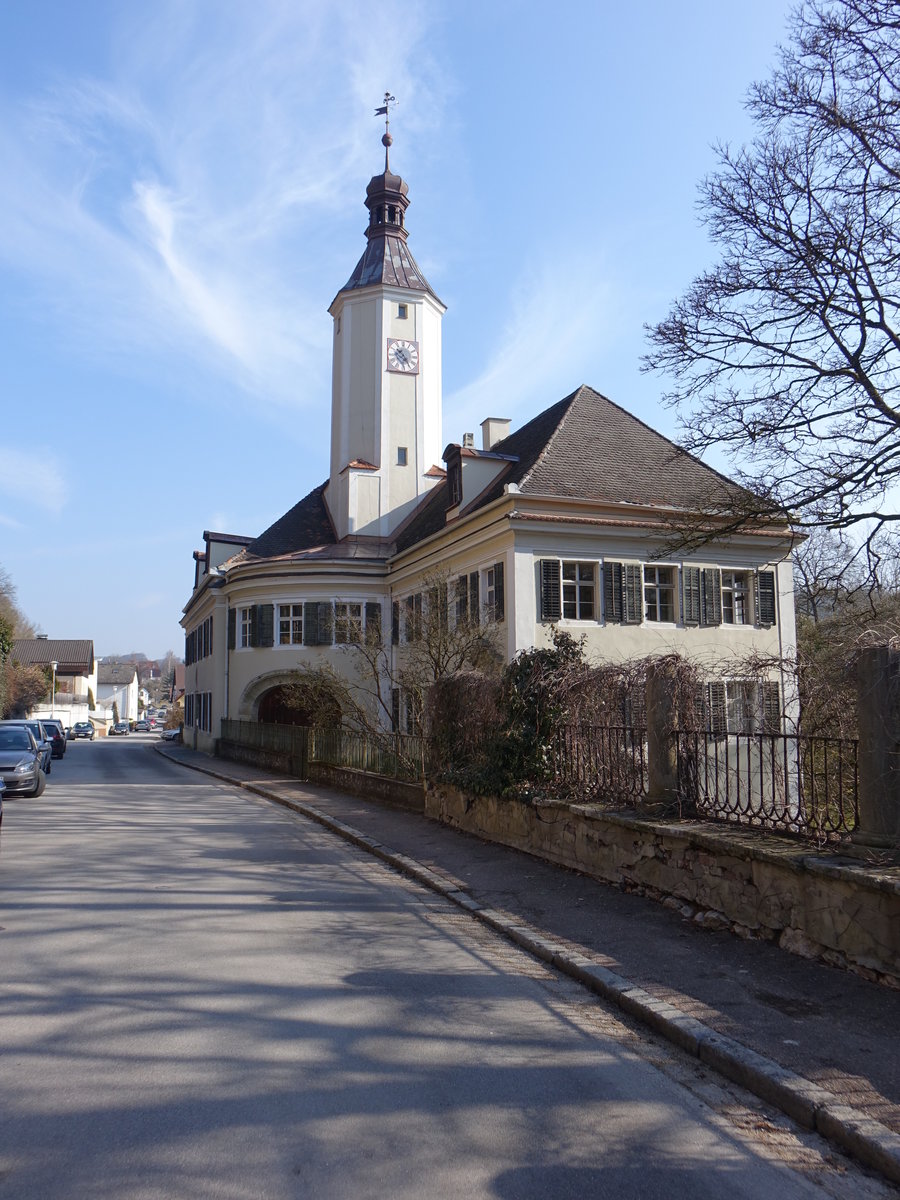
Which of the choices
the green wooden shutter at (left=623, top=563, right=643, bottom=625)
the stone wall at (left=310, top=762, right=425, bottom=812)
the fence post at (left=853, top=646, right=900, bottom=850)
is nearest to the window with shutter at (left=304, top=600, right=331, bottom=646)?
the stone wall at (left=310, top=762, right=425, bottom=812)

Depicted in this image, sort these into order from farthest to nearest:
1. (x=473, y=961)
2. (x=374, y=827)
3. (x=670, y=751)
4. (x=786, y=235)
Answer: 1. (x=374, y=827)
2. (x=786, y=235)
3. (x=670, y=751)
4. (x=473, y=961)

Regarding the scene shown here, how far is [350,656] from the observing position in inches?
1337

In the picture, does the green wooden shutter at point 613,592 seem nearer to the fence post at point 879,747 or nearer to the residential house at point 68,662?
the fence post at point 879,747

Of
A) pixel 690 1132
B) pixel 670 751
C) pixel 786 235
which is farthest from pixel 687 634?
pixel 690 1132

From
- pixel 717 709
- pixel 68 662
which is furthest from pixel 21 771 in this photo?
pixel 68 662

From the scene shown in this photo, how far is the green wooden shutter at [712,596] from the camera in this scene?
27.0 metres

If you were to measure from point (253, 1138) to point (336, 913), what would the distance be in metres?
4.94

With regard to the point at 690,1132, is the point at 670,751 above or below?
above

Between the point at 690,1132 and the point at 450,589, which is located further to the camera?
the point at 450,589

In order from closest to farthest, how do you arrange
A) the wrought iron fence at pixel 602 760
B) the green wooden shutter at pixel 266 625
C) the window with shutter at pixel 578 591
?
the wrought iron fence at pixel 602 760 → the window with shutter at pixel 578 591 → the green wooden shutter at pixel 266 625

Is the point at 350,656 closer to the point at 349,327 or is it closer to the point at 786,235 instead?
the point at 349,327

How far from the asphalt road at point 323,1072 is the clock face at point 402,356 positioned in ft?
106

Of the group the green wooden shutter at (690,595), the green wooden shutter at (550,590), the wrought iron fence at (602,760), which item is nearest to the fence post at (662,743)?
the wrought iron fence at (602,760)

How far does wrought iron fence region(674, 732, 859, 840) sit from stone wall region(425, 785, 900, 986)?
0.20 meters
